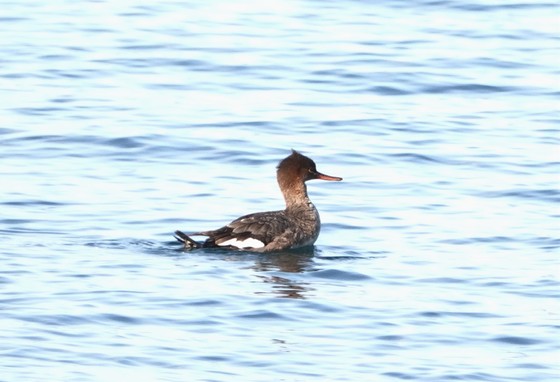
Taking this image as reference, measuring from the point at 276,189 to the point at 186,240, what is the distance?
301 cm

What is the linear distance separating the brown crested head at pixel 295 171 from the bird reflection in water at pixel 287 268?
32.8 inches

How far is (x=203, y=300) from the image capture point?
34.5 ft

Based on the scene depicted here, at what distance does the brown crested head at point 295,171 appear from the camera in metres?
13.5

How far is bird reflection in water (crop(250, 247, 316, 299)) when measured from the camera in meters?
11.0

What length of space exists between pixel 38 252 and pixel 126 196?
245cm

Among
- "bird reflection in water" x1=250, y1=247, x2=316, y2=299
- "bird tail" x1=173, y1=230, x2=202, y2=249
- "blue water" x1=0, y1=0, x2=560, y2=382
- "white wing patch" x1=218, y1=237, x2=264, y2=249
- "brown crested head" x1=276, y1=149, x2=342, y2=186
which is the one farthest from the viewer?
"brown crested head" x1=276, y1=149, x2=342, y2=186

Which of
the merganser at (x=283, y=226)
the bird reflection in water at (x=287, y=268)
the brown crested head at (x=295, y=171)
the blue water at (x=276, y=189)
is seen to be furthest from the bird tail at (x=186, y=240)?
the brown crested head at (x=295, y=171)

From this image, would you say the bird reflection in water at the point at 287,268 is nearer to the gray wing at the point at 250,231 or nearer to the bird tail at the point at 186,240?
the gray wing at the point at 250,231

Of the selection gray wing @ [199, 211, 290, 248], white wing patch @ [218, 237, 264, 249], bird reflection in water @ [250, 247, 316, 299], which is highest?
gray wing @ [199, 211, 290, 248]

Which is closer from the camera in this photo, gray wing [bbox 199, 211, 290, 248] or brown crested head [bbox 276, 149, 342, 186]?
gray wing [bbox 199, 211, 290, 248]

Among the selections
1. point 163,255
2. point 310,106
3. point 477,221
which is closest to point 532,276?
point 477,221

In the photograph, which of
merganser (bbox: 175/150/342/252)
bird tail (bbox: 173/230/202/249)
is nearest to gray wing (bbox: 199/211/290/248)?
merganser (bbox: 175/150/342/252)

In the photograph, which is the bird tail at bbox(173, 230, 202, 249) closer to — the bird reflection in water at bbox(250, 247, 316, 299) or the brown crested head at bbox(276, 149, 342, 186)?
the bird reflection in water at bbox(250, 247, 316, 299)

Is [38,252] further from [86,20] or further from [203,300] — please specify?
[86,20]
